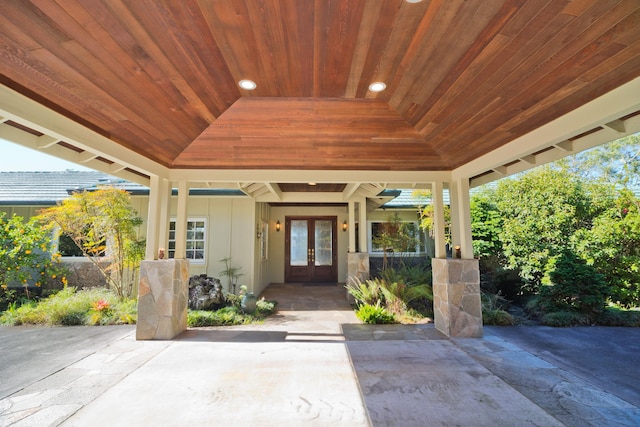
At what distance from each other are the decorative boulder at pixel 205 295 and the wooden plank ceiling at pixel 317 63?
3.50 meters

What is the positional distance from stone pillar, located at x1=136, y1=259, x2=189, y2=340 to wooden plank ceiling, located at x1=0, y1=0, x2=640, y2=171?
1901 mm

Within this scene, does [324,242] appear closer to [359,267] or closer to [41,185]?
[359,267]

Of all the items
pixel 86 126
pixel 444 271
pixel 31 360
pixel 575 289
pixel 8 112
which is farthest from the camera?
pixel 575 289

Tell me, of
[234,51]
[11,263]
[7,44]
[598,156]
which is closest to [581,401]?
[234,51]

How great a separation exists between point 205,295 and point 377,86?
530 centimetres

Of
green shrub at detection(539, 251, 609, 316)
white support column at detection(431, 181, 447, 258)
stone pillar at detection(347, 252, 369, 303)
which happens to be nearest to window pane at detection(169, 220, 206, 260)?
stone pillar at detection(347, 252, 369, 303)

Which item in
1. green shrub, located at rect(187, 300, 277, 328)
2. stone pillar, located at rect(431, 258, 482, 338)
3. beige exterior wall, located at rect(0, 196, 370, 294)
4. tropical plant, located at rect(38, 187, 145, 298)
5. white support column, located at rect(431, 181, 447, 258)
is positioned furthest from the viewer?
beige exterior wall, located at rect(0, 196, 370, 294)

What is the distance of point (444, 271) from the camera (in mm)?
5051

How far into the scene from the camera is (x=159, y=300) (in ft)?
15.6

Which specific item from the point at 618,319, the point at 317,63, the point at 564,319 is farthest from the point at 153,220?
the point at 618,319

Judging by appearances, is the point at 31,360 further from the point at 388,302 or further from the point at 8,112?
the point at 388,302

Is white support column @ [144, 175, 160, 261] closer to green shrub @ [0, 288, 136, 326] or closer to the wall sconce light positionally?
green shrub @ [0, 288, 136, 326]

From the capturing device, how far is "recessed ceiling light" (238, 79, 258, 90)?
294cm

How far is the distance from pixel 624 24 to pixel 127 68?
3359 millimetres
